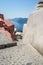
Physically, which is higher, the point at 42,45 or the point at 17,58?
the point at 42,45

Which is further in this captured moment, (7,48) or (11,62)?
(7,48)

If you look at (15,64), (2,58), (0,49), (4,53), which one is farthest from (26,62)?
(0,49)

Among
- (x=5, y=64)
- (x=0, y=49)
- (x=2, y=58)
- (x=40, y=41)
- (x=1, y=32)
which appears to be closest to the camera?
(x=5, y=64)

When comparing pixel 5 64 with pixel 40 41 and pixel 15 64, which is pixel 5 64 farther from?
pixel 40 41

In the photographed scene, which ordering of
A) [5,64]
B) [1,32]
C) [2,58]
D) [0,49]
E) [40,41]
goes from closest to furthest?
1. [5,64]
2. [2,58]
3. [40,41]
4. [0,49]
5. [1,32]

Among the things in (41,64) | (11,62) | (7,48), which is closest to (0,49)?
(7,48)

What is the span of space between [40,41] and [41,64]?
0.59 meters

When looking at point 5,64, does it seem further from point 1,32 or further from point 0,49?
point 1,32

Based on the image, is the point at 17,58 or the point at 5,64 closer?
the point at 5,64

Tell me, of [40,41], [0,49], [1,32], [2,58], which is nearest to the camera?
[2,58]

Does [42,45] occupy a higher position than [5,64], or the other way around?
[42,45]

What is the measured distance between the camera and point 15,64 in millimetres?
2598

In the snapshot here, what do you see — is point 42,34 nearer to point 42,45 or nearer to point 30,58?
point 42,45

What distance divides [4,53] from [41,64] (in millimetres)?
869
